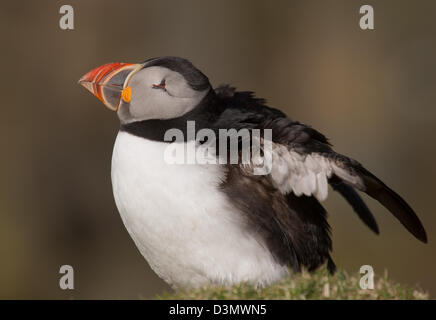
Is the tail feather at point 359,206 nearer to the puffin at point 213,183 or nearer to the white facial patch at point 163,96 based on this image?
the puffin at point 213,183

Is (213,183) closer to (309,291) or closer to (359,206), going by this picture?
(309,291)

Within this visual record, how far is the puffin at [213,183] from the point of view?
12.2 ft

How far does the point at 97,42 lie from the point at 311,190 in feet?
21.0

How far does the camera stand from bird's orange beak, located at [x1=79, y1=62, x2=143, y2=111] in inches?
157

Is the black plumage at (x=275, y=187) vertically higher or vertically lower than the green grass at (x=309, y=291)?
higher

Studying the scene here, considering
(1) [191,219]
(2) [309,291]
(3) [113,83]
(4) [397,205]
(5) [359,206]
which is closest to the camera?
(2) [309,291]

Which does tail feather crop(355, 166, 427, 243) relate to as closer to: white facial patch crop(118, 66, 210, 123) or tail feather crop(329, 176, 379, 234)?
tail feather crop(329, 176, 379, 234)

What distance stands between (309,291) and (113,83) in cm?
152

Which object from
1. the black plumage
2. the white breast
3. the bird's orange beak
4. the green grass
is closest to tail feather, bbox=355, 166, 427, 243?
the black plumage

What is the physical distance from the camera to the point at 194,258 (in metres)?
3.77

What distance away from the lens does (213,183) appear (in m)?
3.76

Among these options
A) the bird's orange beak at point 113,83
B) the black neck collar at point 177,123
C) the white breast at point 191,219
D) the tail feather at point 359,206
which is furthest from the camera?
the tail feather at point 359,206

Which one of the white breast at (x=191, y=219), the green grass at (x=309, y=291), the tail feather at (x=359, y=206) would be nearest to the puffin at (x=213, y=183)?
the white breast at (x=191, y=219)

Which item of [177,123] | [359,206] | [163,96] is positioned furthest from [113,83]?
[359,206]
